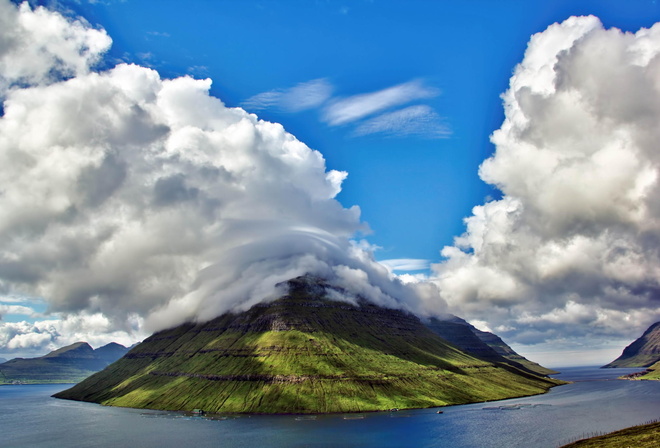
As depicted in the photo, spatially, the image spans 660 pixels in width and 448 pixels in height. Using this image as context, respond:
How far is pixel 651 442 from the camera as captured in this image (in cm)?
19200

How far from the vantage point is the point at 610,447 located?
200 m

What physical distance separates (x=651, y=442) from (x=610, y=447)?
1542cm
